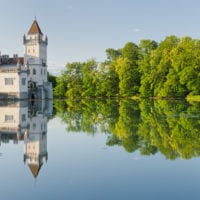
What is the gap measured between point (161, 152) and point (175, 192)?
4554mm

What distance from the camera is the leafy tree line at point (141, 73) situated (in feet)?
207

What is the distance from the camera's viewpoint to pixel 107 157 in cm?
1222

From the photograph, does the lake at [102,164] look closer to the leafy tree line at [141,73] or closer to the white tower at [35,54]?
the leafy tree line at [141,73]

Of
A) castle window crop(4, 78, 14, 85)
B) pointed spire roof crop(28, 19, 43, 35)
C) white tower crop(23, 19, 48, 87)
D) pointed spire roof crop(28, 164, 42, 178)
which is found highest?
pointed spire roof crop(28, 19, 43, 35)

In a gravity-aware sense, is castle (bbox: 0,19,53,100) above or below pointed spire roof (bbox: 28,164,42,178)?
above

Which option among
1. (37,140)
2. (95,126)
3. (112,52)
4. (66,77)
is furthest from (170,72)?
(37,140)

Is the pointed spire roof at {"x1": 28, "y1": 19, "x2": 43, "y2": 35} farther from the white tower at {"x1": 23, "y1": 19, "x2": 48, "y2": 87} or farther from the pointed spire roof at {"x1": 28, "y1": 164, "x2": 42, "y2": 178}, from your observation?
the pointed spire roof at {"x1": 28, "y1": 164, "x2": 42, "y2": 178}

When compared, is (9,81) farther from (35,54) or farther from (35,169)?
(35,169)

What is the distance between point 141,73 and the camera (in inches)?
3056

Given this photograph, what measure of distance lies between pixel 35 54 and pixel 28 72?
5402mm

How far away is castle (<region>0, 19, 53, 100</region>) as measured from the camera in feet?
219

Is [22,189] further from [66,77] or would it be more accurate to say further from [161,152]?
[66,77]

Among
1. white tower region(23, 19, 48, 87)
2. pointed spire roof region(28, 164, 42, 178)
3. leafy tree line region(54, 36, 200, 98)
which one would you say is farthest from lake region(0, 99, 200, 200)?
white tower region(23, 19, 48, 87)

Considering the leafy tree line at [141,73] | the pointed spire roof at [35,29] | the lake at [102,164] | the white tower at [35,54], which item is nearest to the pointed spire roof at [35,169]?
the lake at [102,164]
